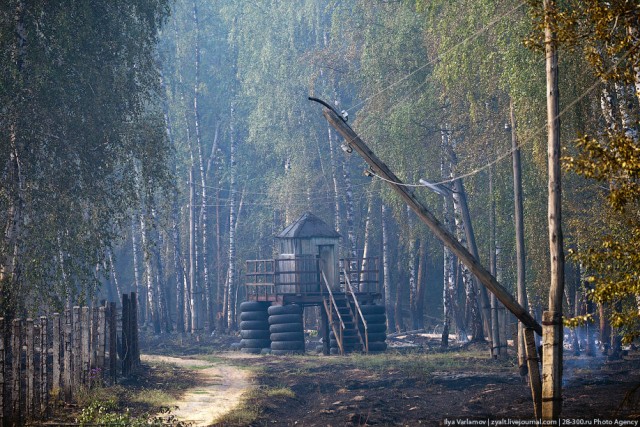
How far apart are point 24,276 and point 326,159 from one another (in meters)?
28.7

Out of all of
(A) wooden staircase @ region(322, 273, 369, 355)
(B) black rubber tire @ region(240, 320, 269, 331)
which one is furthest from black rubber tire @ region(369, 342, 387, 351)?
(B) black rubber tire @ region(240, 320, 269, 331)

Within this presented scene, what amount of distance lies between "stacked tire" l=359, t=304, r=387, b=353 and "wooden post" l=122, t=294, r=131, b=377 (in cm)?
1140

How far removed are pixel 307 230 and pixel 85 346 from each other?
1713cm

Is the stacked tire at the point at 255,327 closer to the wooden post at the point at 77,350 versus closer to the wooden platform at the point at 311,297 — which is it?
the wooden platform at the point at 311,297

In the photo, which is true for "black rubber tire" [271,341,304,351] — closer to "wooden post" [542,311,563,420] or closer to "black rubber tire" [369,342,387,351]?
"black rubber tire" [369,342,387,351]

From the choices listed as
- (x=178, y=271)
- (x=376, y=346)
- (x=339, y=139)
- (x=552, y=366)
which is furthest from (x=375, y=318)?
(x=178, y=271)

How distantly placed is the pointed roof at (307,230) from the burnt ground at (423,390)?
20.6 ft

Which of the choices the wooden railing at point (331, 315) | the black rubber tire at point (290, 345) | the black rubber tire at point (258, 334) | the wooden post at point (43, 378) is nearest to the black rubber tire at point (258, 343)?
the black rubber tire at point (258, 334)

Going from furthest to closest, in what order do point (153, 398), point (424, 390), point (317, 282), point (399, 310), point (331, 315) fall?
point (399, 310), point (317, 282), point (331, 315), point (424, 390), point (153, 398)

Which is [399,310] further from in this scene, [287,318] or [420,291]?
[287,318]

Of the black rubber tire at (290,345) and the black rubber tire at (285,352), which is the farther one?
the black rubber tire at (290,345)

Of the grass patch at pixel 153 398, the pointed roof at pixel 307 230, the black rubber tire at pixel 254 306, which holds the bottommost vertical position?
the grass patch at pixel 153 398

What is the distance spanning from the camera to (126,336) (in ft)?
72.2

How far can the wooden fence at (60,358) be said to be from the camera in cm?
1327
